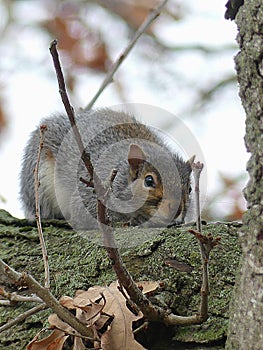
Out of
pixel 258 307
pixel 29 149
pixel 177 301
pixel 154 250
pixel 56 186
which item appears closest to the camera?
pixel 258 307

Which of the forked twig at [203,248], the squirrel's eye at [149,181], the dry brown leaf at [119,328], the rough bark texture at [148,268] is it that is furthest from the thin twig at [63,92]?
the squirrel's eye at [149,181]

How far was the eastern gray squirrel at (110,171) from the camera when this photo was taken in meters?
2.68

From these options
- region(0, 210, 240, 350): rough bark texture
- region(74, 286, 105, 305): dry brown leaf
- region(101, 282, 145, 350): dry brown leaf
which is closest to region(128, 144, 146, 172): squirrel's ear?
region(0, 210, 240, 350): rough bark texture

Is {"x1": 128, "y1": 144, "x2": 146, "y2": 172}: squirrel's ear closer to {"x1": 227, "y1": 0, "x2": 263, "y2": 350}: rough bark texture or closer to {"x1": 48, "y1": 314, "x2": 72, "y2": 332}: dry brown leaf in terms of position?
{"x1": 48, "y1": 314, "x2": 72, "y2": 332}: dry brown leaf

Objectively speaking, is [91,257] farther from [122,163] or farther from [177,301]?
[122,163]

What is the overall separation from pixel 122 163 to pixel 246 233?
1892mm

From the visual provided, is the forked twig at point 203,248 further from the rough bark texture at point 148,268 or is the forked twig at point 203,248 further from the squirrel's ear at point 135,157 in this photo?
the squirrel's ear at point 135,157

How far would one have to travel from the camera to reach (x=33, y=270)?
1737mm

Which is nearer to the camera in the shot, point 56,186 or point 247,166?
point 247,166

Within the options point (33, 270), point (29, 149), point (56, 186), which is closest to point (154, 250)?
point (33, 270)

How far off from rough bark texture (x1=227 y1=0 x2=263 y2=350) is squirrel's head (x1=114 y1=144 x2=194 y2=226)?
4.92 feet

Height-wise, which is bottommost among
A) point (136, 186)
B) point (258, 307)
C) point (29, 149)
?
point (258, 307)

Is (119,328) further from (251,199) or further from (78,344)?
(251,199)

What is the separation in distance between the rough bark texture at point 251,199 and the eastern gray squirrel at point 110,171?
1513 millimetres
